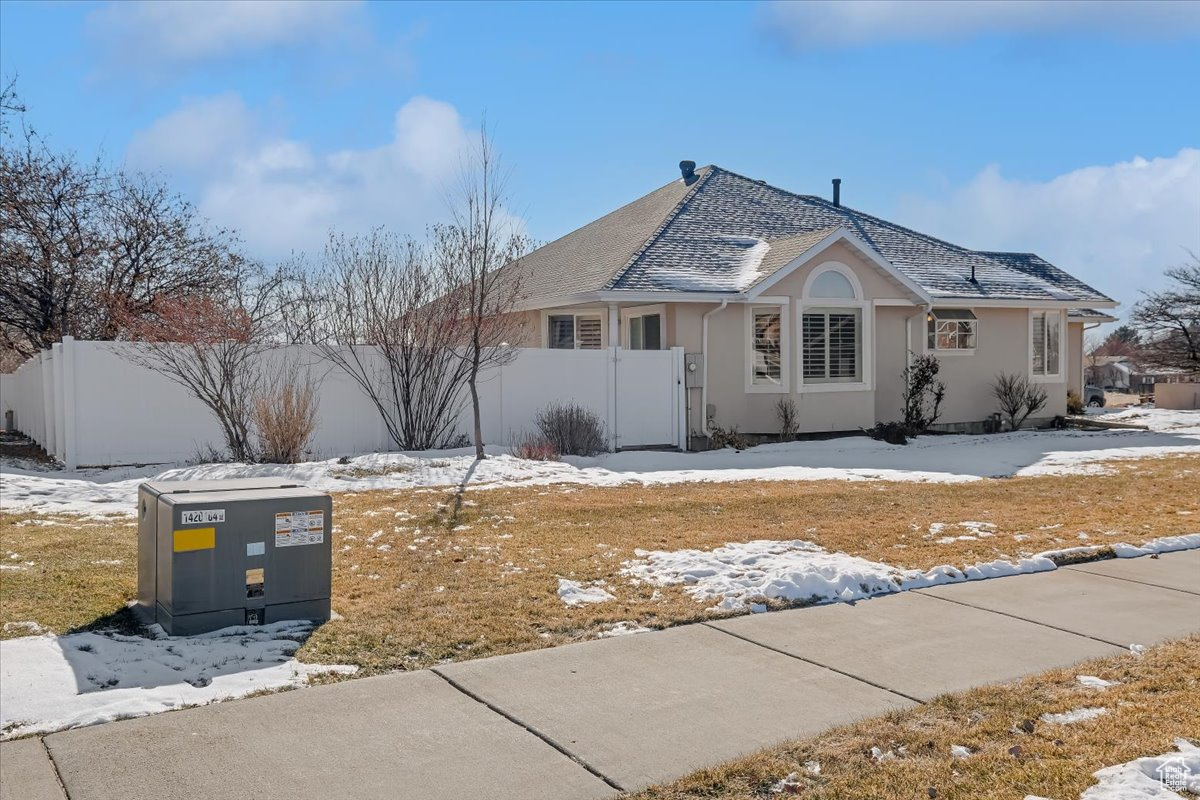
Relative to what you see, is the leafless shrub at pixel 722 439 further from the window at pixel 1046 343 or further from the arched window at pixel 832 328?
the window at pixel 1046 343

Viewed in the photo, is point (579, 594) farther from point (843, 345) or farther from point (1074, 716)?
point (843, 345)

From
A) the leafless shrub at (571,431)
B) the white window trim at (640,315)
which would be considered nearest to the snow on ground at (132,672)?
the leafless shrub at (571,431)

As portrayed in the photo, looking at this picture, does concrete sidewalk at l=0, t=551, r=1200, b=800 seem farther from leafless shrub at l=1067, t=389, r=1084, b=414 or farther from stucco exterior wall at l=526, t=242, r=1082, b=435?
leafless shrub at l=1067, t=389, r=1084, b=414

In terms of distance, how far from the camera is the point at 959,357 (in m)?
21.9

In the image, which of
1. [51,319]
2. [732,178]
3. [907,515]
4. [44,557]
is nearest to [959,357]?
[732,178]

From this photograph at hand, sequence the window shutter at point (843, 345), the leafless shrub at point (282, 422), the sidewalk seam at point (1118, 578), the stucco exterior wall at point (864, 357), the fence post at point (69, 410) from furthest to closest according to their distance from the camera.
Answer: the window shutter at point (843, 345) → the stucco exterior wall at point (864, 357) → the leafless shrub at point (282, 422) → the fence post at point (69, 410) → the sidewalk seam at point (1118, 578)

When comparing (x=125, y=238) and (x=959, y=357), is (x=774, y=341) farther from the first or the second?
(x=125, y=238)

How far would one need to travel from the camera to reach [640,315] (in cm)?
1973

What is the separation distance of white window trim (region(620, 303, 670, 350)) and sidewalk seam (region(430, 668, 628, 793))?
1339cm

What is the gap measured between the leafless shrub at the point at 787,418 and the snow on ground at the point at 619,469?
0.42 metres

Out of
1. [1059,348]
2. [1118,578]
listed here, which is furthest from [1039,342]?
[1118,578]

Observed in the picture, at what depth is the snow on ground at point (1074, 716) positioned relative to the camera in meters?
4.75

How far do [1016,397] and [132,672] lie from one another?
2057 cm

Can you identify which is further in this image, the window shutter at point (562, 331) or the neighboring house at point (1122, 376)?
the neighboring house at point (1122, 376)
